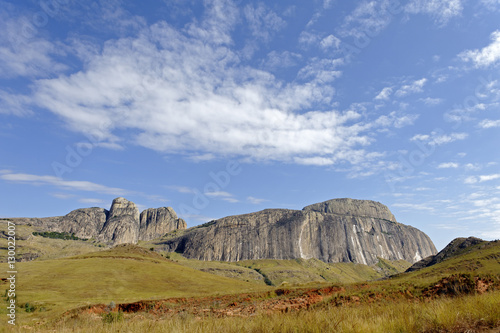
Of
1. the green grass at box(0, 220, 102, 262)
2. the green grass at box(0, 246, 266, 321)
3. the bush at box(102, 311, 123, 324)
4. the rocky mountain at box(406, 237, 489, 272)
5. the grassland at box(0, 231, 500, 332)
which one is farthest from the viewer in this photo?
the green grass at box(0, 220, 102, 262)

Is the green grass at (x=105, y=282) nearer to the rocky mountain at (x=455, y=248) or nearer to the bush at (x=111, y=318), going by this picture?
the bush at (x=111, y=318)

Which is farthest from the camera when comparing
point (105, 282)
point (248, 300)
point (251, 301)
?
point (105, 282)

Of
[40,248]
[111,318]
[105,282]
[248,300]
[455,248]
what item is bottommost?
[105,282]

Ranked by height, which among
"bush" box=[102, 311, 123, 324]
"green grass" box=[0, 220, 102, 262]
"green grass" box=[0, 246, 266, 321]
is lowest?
"green grass" box=[0, 246, 266, 321]

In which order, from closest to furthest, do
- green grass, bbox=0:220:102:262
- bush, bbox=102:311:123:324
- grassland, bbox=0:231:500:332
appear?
grassland, bbox=0:231:500:332 < bush, bbox=102:311:123:324 < green grass, bbox=0:220:102:262

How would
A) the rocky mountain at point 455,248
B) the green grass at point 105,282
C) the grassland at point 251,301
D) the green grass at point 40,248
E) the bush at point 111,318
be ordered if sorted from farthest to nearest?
1. the green grass at point 40,248
2. the rocky mountain at point 455,248
3. the green grass at point 105,282
4. the bush at point 111,318
5. the grassland at point 251,301

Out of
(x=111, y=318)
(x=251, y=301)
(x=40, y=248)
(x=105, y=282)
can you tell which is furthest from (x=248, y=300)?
(x=40, y=248)

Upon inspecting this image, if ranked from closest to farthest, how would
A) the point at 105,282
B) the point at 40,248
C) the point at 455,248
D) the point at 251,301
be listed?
the point at 251,301 < the point at 105,282 < the point at 455,248 < the point at 40,248

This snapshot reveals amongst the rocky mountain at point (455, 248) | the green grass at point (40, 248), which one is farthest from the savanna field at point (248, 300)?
the rocky mountain at point (455, 248)

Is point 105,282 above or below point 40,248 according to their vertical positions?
below

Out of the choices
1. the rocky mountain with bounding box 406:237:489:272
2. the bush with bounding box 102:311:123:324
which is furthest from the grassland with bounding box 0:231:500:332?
the rocky mountain with bounding box 406:237:489:272

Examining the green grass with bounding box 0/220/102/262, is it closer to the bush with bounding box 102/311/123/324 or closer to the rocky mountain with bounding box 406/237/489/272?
A: the bush with bounding box 102/311/123/324

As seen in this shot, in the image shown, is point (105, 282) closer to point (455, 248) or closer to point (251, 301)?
point (251, 301)

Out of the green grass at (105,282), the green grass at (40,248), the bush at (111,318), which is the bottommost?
the green grass at (105,282)
